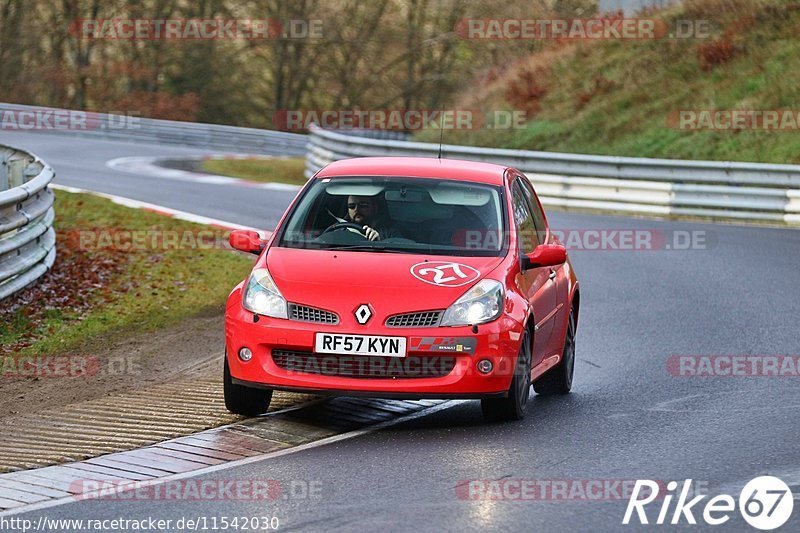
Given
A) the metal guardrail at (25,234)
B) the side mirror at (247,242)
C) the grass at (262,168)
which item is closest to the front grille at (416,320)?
the side mirror at (247,242)

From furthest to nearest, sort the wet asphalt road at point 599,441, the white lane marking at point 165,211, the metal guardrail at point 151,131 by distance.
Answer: the metal guardrail at point 151,131, the white lane marking at point 165,211, the wet asphalt road at point 599,441

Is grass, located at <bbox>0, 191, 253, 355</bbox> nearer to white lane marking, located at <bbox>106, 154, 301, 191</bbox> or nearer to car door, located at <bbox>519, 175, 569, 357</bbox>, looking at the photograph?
car door, located at <bbox>519, 175, 569, 357</bbox>

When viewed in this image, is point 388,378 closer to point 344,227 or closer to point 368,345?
point 368,345

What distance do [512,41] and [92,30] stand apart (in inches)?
632

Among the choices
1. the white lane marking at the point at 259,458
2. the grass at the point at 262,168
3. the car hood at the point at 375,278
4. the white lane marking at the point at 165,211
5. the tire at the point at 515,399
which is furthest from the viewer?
the grass at the point at 262,168

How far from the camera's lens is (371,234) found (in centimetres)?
925

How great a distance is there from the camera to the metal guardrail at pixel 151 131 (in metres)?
41.2

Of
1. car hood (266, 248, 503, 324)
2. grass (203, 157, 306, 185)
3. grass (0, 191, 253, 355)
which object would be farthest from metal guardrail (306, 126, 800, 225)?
car hood (266, 248, 503, 324)

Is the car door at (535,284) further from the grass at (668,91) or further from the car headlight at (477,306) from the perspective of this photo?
the grass at (668,91)

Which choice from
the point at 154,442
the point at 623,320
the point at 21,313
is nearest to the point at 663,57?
the point at 623,320

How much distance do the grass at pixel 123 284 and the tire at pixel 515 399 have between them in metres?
4.60

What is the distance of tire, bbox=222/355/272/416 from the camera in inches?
344

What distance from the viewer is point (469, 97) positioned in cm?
3800

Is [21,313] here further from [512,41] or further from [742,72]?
[512,41]
